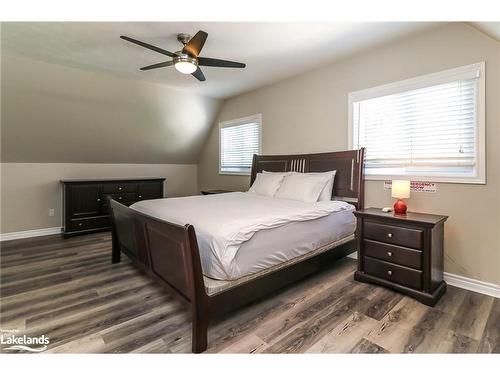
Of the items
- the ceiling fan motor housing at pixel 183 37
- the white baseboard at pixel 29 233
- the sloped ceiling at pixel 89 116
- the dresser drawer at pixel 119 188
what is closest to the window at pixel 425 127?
the ceiling fan motor housing at pixel 183 37

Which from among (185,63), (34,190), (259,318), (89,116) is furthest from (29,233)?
(259,318)

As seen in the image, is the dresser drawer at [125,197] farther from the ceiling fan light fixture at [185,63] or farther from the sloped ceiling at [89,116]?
the ceiling fan light fixture at [185,63]

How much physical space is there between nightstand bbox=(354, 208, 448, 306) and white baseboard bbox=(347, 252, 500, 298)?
0.23m

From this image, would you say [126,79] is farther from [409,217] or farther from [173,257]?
[409,217]

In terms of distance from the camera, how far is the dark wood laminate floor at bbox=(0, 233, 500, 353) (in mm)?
1728

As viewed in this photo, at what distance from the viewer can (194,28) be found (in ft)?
8.48

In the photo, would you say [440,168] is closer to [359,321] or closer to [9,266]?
[359,321]

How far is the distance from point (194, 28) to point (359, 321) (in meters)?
3.05

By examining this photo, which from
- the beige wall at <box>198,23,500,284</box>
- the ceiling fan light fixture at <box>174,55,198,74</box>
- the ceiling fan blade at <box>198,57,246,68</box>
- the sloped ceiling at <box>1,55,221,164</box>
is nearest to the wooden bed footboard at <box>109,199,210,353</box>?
the ceiling fan light fixture at <box>174,55,198,74</box>

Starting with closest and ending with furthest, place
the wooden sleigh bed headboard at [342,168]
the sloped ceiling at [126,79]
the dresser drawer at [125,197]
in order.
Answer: the sloped ceiling at [126,79] < the wooden sleigh bed headboard at [342,168] < the dresser drawer at [125,197]

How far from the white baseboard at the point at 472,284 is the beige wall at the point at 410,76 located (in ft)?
0.16

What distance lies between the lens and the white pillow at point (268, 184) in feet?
12.0

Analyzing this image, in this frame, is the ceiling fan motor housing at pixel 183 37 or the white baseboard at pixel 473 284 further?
the ceiling fan motor housing at pixel 183 37
